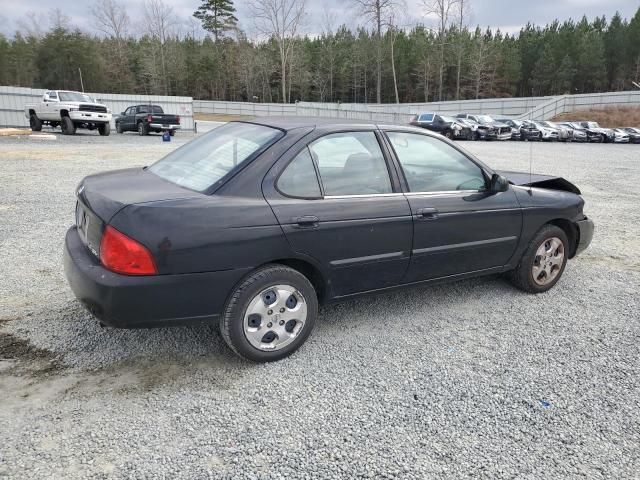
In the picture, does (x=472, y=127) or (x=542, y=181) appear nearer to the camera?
(x=542, y=181)

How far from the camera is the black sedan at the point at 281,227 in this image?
271 cm

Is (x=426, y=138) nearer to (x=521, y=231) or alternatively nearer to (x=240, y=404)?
(x=521, y=231)

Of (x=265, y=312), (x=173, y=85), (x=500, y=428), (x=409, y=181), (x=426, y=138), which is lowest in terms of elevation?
(x=500, y=428)

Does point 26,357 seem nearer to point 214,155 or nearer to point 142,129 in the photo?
point 214,155

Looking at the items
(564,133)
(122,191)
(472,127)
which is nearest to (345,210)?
(122,191)

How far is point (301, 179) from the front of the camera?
315cm

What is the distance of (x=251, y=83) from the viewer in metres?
73.0

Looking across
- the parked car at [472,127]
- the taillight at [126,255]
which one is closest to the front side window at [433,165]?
the taillight at [126,255]

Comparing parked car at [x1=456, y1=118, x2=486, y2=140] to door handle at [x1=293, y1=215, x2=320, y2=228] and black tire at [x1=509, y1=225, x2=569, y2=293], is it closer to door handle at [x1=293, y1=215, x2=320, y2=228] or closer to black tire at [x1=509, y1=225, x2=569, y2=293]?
black tire at [x1=509, y1=225, x2=569, y2=293]

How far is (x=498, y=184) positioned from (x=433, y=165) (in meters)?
0.58

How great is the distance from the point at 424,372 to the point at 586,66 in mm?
77803

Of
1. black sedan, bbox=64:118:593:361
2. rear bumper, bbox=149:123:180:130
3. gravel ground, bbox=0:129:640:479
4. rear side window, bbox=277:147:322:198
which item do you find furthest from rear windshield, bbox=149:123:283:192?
rear bumper, bbox=149:123:180:130

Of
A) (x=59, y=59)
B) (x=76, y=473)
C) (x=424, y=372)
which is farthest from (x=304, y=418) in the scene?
(x=59, y=59)

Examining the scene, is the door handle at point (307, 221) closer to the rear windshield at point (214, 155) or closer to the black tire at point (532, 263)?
the rear windshield at point (214, 155)
